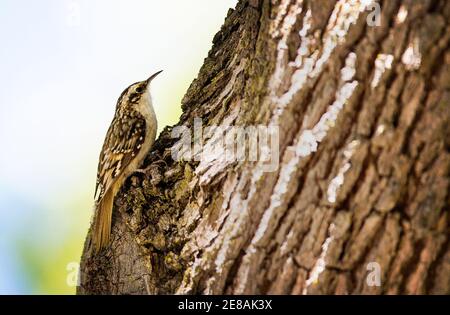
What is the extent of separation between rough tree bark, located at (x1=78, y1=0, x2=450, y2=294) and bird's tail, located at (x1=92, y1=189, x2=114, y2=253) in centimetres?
64

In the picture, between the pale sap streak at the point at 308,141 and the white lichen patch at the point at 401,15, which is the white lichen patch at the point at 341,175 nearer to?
the pale sap streak at the point at 308,141

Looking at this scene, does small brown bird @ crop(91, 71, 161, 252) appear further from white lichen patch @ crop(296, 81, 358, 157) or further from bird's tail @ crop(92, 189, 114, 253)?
white lichen patch @ crop(296, 81, 358, 157)

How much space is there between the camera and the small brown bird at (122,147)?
2832 mm

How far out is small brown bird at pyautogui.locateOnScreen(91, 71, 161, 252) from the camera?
111 inches

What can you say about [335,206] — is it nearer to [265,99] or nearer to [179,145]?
[265,99]

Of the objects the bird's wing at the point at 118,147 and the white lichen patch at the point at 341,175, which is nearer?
the white lichen patch at the point at 341,175

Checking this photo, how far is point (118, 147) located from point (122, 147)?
5 centimetres

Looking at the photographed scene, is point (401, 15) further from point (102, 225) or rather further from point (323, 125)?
point (102, 225)

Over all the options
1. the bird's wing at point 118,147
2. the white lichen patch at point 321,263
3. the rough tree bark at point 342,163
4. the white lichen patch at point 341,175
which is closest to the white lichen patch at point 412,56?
the rough tree bark at point 342,163

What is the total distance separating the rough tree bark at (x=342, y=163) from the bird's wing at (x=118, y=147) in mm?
1226

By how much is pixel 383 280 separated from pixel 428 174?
0.32 metres

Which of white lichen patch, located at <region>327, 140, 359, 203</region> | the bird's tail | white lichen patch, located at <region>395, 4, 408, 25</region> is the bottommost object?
the bird's tail

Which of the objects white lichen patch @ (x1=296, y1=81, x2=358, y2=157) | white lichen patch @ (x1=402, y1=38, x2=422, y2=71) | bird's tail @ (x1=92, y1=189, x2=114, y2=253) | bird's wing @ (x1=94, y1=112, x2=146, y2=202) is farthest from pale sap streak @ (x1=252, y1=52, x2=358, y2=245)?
bird's wing @ (x1=94, y1=112, x2=146, y2=202)

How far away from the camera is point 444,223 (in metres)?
1.72
